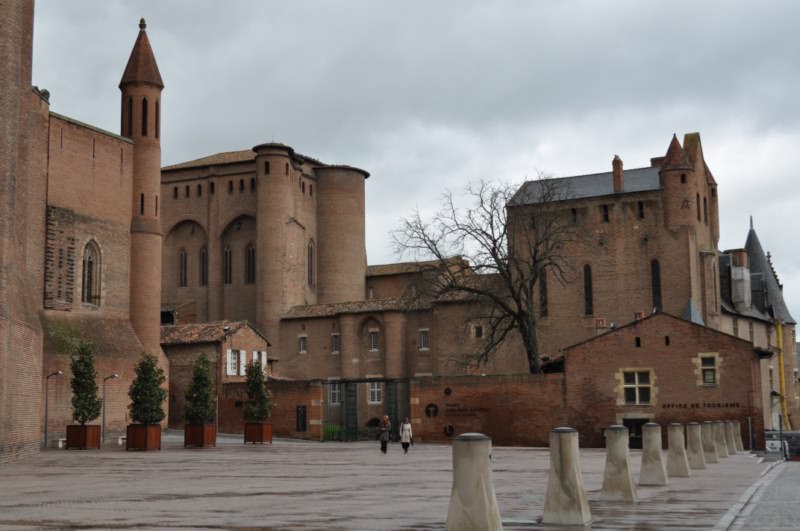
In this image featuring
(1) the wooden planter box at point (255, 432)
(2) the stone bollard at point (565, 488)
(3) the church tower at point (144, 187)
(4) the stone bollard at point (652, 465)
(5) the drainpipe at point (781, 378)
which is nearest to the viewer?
(2) the stone bollard at point (565, 488)

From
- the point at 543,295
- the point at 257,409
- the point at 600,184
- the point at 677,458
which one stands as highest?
the point at 600,184

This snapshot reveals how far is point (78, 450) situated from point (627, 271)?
34.6 m

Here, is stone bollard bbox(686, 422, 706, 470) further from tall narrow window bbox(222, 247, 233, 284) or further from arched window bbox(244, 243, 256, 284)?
tall narrow window bbox(222, 247, 233, 284)

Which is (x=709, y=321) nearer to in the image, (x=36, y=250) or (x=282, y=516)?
(x=36, y=250)

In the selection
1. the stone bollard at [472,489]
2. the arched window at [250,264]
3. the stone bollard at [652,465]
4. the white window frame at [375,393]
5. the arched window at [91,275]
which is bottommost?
the stone bollard at [652,465]

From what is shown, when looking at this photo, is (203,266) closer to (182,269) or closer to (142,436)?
(182,269)

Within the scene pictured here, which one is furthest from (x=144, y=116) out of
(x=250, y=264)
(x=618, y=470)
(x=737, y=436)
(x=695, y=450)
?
(x=618, y=470)

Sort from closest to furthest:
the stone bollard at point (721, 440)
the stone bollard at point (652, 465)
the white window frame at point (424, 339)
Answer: the stone bollard at point (652, 465) → the stone bollard at point (721, 440) → the white window frame at point (424, 339)

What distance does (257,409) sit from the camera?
135 ft

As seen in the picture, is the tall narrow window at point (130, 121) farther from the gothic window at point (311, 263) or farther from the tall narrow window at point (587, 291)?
the tall narrow window at point (587, 291)

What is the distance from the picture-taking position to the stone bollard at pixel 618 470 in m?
13.7

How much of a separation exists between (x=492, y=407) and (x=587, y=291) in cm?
1924

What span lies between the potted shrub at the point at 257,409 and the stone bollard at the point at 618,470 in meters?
28.3

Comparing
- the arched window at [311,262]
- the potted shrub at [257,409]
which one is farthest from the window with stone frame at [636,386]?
the arched window at [311,262]
